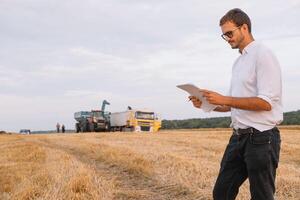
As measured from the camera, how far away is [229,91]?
4.36 m

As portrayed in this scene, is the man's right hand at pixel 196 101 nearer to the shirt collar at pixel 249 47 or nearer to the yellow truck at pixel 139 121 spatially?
the shirt collar at pixel 249 47

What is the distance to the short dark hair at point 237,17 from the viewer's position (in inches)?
160

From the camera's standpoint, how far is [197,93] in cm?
416

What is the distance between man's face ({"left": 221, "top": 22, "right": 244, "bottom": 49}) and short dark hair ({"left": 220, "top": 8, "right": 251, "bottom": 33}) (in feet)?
0.10

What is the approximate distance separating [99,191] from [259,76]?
4.37 meters

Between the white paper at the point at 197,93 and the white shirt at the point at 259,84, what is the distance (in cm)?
21

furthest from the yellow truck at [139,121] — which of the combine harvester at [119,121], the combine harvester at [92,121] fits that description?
the combine harvester at [92,121]

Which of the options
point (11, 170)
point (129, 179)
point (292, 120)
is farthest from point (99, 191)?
point (292, 120)

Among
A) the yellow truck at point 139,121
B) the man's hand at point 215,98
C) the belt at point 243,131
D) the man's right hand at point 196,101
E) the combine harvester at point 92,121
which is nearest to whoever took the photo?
the man's hand at point 215,98

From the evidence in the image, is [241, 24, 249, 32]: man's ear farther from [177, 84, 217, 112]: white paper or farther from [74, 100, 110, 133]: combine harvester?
[74, 100, 110, 133]: combine harvester

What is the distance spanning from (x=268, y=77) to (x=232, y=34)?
0.44 m

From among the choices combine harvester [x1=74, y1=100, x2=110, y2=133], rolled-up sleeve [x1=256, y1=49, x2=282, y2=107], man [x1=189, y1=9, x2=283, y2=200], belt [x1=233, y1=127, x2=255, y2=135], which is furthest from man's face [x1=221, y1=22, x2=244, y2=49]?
combine harvester [x1=74, y1=100, x2=110, y2=133]

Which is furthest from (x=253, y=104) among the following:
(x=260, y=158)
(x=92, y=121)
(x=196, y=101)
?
(x=92, y=121)

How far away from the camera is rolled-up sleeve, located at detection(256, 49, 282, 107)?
3898mm
